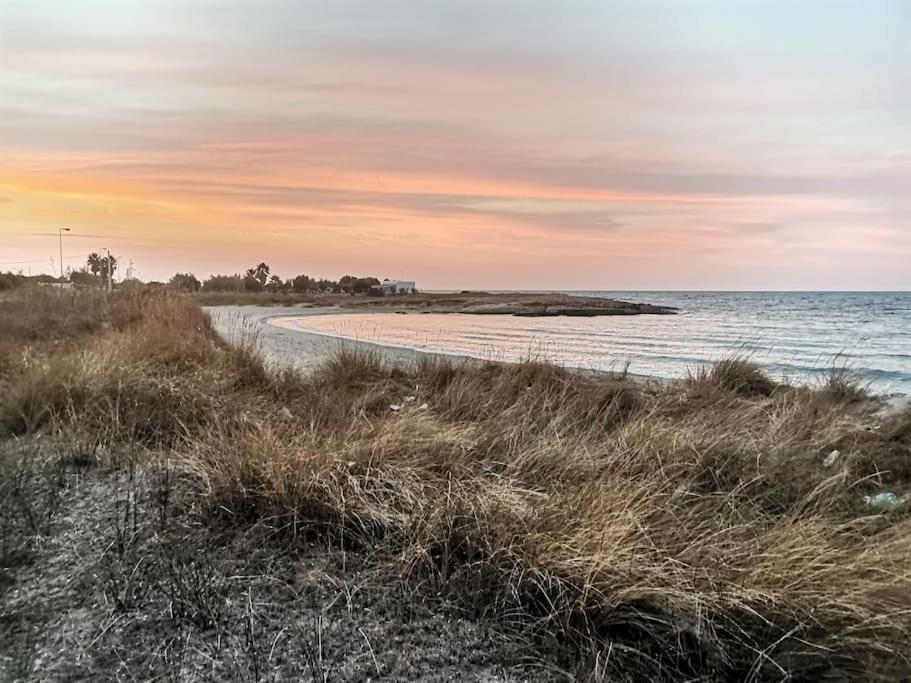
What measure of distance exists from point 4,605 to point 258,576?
109 centimetres

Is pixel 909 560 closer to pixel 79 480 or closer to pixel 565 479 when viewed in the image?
pixel 565 479

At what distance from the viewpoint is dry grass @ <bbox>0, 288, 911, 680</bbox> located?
277 cm

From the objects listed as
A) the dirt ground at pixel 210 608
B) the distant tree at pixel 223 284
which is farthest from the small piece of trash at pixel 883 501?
the distant tree at pixel 223 284

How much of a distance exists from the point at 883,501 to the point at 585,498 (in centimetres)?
252

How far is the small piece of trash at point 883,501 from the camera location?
175 inches

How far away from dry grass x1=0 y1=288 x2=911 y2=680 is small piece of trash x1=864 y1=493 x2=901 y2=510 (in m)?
0.07

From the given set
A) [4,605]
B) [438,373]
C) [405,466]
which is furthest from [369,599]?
[438,373]

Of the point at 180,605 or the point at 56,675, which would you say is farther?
the point at 180,605

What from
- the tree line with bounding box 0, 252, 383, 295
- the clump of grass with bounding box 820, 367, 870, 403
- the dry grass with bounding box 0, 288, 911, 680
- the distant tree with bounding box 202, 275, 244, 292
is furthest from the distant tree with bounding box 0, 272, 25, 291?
the distant tree with bounding box 202, 275, 244, 292

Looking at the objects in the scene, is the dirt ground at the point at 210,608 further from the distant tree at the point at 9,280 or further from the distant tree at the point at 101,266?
the distant tree at the point at 9,280

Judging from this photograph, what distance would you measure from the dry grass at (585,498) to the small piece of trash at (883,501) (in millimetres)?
69

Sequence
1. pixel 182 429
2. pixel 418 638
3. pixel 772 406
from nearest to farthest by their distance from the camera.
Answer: pixel 418 638
pixel 182 429
pixel 772 406

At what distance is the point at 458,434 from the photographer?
4.92 meters

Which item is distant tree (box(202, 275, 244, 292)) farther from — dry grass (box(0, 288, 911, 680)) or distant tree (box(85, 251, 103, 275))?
dry grass (box(0, 288, 911, 680))
